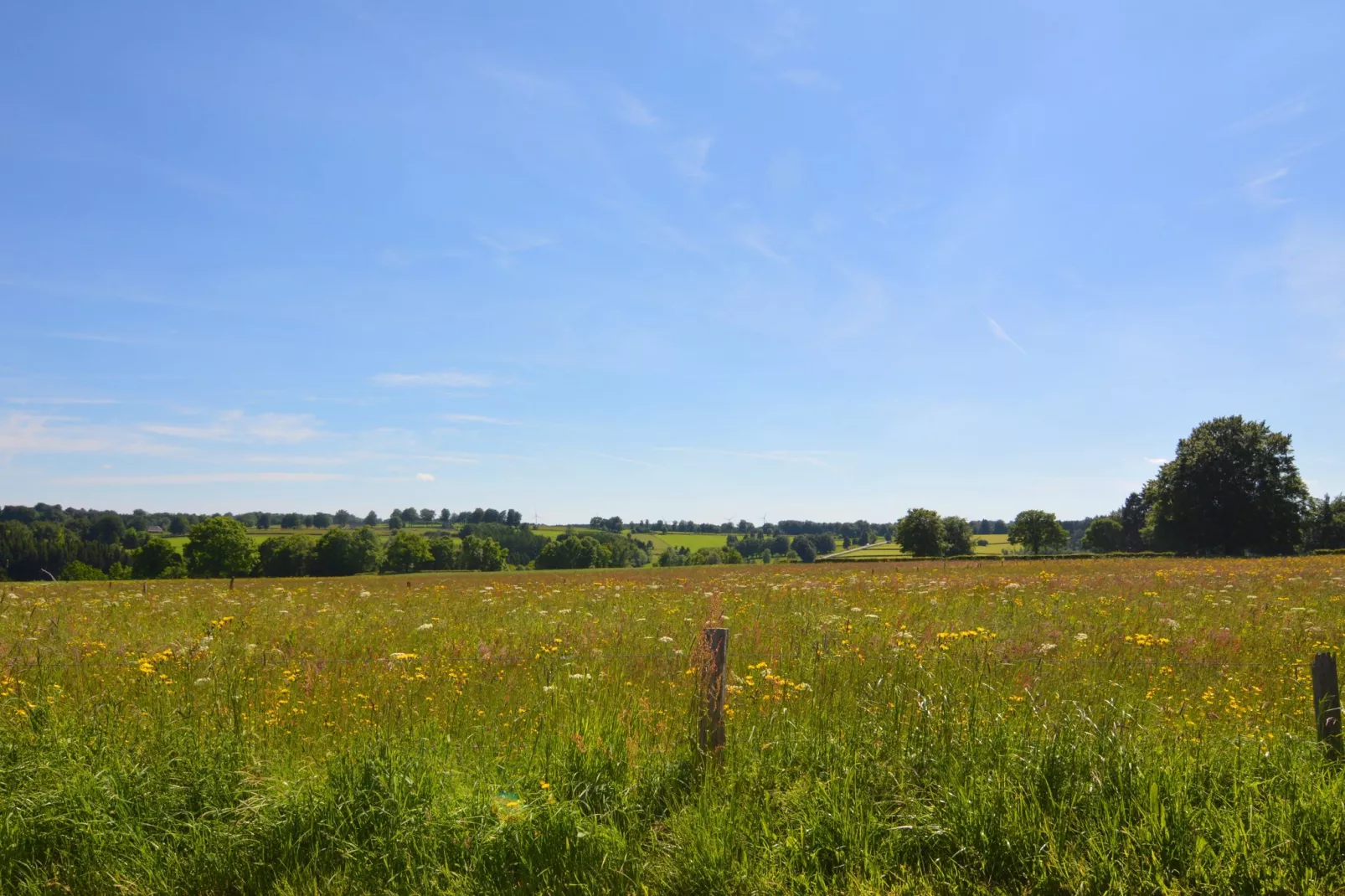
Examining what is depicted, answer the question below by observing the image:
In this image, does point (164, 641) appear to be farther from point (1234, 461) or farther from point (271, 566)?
point (271, 566)

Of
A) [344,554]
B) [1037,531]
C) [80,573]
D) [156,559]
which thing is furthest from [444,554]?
[1037,531]

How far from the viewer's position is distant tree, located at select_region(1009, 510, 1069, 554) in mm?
103312

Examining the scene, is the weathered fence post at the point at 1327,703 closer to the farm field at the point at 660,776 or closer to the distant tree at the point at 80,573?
the farm field at the point at 660,776

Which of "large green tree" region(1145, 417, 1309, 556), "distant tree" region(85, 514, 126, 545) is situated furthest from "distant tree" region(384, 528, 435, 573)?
"large green tree" region(1145, 417, 1309, 556)

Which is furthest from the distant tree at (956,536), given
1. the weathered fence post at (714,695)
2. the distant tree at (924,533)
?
the weathered fence post at (714,695)

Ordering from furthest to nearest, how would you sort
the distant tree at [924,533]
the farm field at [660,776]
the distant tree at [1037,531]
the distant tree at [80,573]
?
the distant tree at [1037,531] < the distant tree at [924,533] < the distant tree at [80,573] < the farm field at [660,776]

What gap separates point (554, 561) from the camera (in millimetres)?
123375

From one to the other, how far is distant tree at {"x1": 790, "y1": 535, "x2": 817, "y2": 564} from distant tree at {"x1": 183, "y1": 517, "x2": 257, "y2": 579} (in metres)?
111

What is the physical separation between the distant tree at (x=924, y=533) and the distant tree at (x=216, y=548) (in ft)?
285

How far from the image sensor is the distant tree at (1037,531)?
103m

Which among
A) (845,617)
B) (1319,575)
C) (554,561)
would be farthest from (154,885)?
(554,561)

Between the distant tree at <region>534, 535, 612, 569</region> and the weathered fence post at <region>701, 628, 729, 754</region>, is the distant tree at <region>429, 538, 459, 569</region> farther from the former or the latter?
the weathered fence post at <region>701, 628, 729, 754</region>

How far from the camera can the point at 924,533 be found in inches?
3514

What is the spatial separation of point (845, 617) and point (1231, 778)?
6679 millimetres
